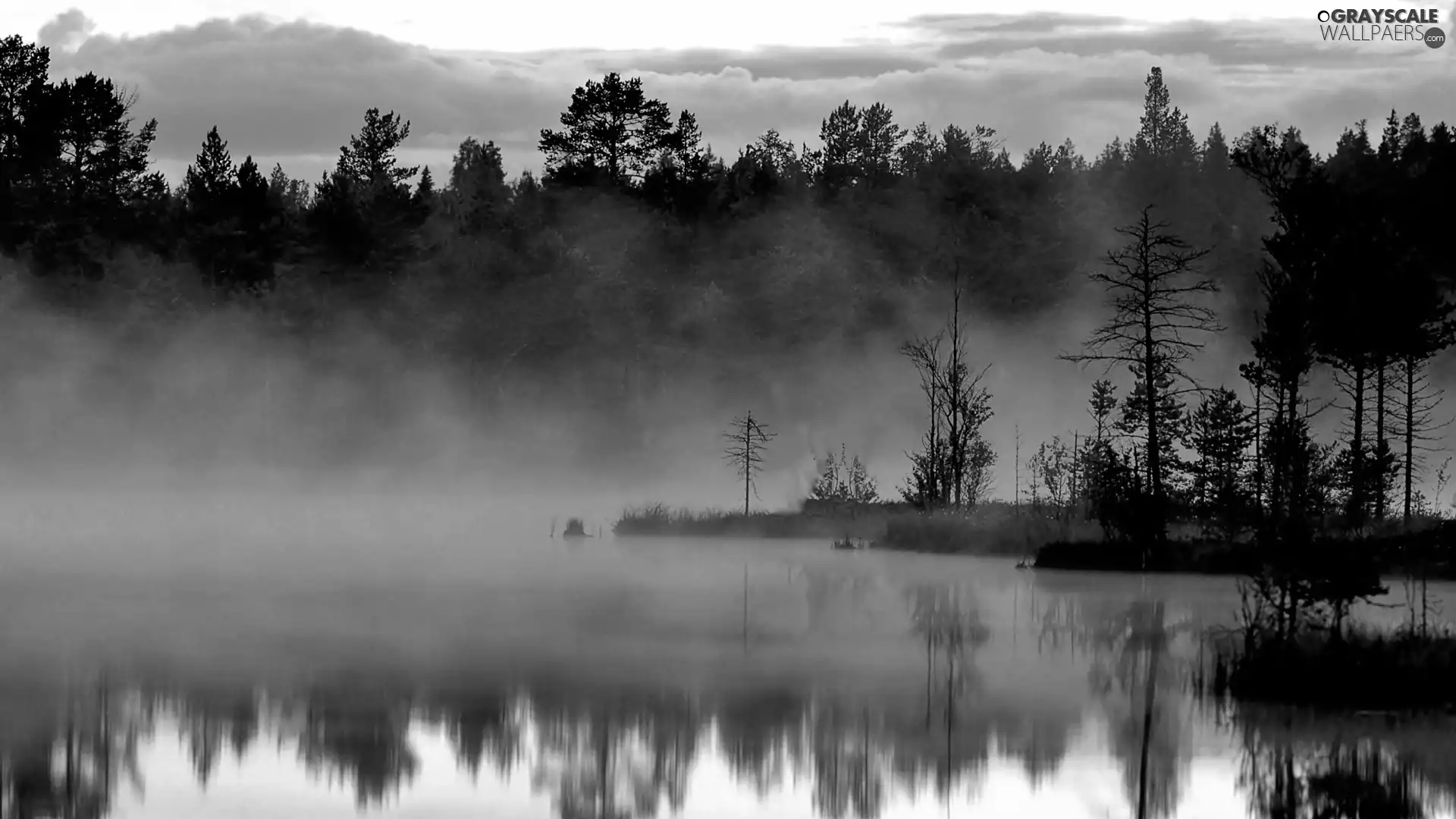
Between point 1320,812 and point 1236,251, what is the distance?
320 feet

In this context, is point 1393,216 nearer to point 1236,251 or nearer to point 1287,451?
point 1236,251

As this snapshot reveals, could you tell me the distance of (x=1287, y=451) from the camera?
39.5 m

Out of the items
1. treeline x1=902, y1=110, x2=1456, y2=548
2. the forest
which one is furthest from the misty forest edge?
treeline x1=902, y1=110, x2=1456, y2=548

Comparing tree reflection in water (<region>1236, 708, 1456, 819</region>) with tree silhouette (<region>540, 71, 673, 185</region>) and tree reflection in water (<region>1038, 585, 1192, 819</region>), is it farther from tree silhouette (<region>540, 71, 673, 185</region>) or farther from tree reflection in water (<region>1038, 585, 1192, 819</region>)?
→ tree silhouette (<region>540, 71, 673, 185</region>)

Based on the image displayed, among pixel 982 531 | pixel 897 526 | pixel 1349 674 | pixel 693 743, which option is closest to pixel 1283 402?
pixel 982 531

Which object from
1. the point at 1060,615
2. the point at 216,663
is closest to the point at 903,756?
the point at 216,663

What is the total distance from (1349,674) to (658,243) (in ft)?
275

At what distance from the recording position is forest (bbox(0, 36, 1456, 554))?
83750 mm

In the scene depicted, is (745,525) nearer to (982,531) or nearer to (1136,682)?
(982,531)

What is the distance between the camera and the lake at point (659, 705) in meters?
15.5

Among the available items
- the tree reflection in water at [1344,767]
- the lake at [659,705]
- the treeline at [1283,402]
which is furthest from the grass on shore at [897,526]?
the tree reflection in water at [1344,767]

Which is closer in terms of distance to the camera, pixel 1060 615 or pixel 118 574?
pixel 1060 615

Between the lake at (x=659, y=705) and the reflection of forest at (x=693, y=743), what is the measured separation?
0.16ft

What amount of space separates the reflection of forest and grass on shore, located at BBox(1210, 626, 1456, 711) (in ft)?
2.31
